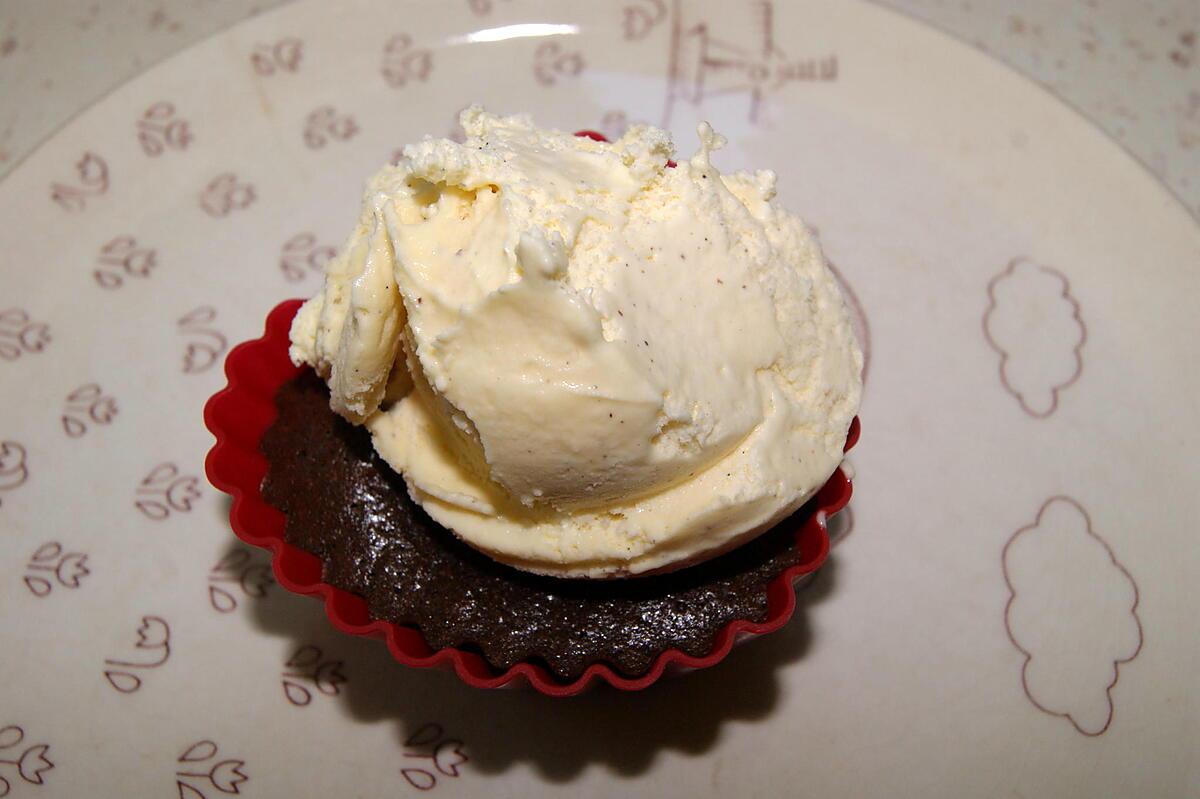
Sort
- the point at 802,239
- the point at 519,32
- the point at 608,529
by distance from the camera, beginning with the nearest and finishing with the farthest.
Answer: the point at 608,529 < the point at 802,239 < the point at 519,32

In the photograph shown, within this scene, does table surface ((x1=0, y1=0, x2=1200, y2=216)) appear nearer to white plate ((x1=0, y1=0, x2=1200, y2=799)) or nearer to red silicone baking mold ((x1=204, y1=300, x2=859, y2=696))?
white plate ((x1=0, y1=0, x2=1200, y2=799))

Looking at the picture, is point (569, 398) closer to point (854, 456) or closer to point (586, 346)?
point (586, 346)

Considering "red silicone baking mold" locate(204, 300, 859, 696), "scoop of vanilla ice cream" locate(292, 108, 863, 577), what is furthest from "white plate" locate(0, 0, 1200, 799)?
"scoop of vanilla ice cream" locate(292, 108, 863, 577)

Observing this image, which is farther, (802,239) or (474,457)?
(802,239)

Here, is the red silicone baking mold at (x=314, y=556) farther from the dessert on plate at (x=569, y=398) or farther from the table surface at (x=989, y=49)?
the table surface at (x=989, y=49)

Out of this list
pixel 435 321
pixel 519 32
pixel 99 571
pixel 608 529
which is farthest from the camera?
pixel 519 32

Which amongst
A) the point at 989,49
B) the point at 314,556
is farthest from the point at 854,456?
the point at 989,49

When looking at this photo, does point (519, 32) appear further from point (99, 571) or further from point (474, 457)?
point (99, 571)

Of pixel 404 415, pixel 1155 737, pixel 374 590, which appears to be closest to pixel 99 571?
pixel 374 590

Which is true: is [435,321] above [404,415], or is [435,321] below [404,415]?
above
